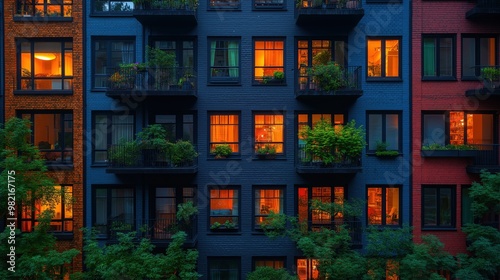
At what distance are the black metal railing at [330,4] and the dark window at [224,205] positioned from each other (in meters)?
8.37

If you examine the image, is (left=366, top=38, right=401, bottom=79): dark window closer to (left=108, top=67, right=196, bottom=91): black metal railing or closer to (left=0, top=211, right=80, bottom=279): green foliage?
(left=108, top=67, right=196, bottom=91): black metal railing

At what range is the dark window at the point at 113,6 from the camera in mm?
18469

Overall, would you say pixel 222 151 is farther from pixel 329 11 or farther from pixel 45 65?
pixel 45 65

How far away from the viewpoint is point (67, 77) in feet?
60.3

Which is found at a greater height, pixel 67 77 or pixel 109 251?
pixel 67 77

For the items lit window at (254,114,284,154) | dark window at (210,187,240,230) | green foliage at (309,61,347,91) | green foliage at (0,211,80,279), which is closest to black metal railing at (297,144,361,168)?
lit window at (254,114,284,154)

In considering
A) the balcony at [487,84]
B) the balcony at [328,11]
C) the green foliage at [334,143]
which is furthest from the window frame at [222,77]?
the balcony at [487,84]

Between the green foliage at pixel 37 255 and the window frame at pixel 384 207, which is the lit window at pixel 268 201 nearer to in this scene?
the window frame at pixel 384 207

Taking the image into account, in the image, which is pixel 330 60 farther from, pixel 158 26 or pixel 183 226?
pixel 183 226

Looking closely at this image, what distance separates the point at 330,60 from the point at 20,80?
13.6 metres

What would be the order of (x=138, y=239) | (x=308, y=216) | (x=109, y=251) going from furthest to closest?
(x=308, y=216), (x=138, y=239), (x=109, y=251)

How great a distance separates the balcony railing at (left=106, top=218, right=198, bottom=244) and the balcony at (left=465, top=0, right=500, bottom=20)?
14.7m

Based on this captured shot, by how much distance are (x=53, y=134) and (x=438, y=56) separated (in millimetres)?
17249

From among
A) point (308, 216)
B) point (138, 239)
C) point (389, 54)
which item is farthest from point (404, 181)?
point (138, 239)
